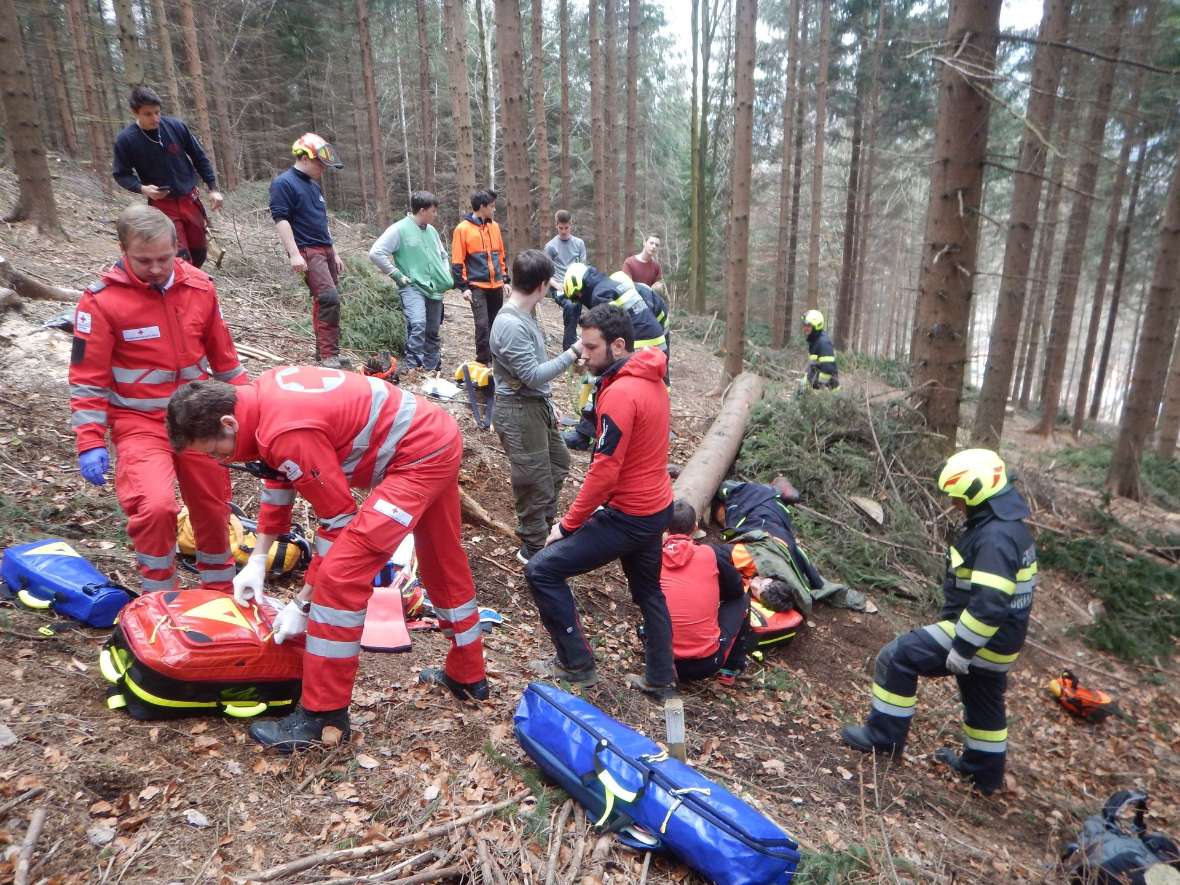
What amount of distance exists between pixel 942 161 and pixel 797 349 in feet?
46.2

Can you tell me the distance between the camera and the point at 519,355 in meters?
4.65

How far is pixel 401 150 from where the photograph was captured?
29.5 meters

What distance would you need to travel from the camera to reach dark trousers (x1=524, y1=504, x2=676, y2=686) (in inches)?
157

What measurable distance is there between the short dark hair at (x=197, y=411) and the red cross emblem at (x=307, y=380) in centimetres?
23

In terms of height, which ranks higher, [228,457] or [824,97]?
[824,97]

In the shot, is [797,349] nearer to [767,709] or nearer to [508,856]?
[767,709]

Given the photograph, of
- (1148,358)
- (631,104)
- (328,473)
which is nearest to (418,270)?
(328,473)

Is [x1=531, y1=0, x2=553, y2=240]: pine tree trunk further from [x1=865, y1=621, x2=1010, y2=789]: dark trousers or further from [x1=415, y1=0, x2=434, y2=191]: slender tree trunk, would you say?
[x1=865, y1=621, x2=1010, y2=789]: dark trousers

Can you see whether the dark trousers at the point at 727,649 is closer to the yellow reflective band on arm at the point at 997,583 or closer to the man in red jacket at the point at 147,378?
the yellow reflective band on arm at the point at 997,583

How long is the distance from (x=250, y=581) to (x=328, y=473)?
740 mm

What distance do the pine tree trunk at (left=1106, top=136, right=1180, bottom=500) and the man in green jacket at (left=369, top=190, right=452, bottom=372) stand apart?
32.6 ft

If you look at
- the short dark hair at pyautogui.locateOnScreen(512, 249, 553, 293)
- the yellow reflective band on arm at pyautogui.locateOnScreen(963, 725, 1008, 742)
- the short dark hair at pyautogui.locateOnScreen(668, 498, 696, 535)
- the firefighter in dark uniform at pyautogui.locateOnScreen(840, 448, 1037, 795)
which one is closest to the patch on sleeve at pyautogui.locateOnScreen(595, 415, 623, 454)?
the short dark hair at pyautogui.locateOnScreen(512, 249, 553, 293)

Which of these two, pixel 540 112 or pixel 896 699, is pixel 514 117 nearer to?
pixel 896 699

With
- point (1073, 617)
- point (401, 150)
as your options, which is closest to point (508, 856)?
point (1073, 617)
